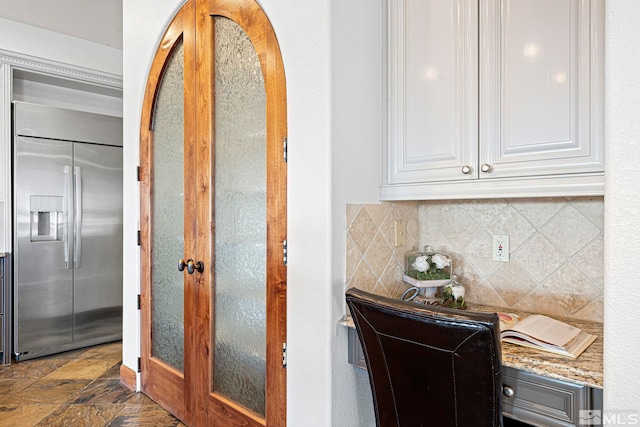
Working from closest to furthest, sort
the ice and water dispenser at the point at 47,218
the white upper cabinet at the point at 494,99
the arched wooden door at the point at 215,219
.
Result: the white upper cabinet at the point at 494,99
the arched wooden door at the point at 215,219
the ice and water dispenser at the point at 47,218

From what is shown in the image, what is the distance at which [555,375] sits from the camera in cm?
112

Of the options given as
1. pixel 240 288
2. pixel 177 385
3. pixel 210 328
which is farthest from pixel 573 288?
pixel 177 385

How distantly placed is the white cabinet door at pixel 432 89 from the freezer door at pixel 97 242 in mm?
3052

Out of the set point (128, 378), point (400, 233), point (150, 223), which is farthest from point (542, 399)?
point (128, 378)

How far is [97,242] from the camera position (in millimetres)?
3809

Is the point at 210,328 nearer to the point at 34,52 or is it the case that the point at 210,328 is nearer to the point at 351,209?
the point at 351,209

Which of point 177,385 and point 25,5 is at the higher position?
point 25,5

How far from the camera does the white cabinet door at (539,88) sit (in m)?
1.31

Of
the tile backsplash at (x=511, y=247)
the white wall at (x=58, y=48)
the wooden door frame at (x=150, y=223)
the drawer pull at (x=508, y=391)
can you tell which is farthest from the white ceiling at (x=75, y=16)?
the drawer pull at (x=508, y=391)

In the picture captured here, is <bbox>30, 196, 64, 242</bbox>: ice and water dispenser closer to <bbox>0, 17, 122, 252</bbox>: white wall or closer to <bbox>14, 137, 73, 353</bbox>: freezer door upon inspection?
<bbox>14, 137, 73, 353</bbox>: freezer door

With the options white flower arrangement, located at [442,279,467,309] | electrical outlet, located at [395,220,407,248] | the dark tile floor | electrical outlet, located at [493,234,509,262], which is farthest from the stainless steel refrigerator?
electrical outlet, located at [493,234,509,262]

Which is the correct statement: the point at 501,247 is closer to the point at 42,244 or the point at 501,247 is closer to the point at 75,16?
the point at 42,244

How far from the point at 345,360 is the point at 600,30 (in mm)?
1435
